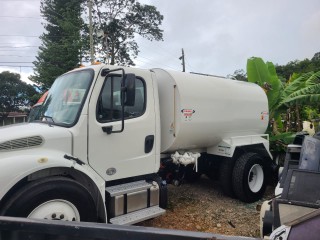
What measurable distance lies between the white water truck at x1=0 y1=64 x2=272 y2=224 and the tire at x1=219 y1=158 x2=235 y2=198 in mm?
20

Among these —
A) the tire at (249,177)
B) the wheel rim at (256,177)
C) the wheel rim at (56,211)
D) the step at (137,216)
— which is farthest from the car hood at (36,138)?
the wheel rim at (256,177)

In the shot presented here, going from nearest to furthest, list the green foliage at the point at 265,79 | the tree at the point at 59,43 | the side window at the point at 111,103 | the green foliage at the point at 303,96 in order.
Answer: the side window at the point at 111,103
the green foliage at the point at 303,96
the green foliage at the point at 265,79
the tree at the point at 59,43

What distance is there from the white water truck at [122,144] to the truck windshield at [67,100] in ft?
0.06

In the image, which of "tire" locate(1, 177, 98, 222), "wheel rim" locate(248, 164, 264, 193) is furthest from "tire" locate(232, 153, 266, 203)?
"tire" locate(1, 177, 98, 222)

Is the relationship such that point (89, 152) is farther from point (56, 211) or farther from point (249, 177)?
point (249, 177)

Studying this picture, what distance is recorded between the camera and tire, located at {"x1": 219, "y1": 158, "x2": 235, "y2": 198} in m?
6.09

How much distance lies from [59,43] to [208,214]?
25.6 m

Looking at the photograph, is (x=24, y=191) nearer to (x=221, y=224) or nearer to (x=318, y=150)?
(x=221, y=224)

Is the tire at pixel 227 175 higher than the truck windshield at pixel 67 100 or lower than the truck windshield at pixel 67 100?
lower

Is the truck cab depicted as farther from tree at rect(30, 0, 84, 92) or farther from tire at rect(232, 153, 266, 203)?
tree at rect(30, 0, 84, 92)

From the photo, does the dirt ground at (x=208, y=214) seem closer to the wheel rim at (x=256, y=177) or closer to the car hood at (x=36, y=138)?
the wheel rim at (x=256, y=177)

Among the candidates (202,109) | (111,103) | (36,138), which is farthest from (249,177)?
(36,138)

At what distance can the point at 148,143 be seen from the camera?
4.74 metres

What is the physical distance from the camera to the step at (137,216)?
4.09 metres
